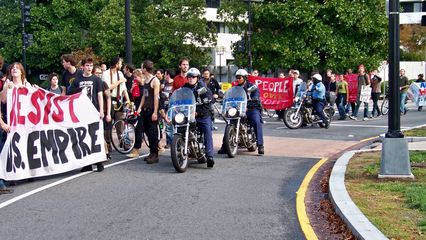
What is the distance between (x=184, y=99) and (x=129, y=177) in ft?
5.93

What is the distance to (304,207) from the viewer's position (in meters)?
8.27

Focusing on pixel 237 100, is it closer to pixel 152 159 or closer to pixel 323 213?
pixel 152 159

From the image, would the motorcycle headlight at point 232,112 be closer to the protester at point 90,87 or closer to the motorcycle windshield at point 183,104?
the motorcycle windshield at point 183,104

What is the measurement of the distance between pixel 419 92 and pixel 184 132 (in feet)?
64.1

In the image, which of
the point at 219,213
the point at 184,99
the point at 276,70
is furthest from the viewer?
the point at 276,70

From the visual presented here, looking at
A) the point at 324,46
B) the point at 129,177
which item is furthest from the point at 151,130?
the point at 324,46

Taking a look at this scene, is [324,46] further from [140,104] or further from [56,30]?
[140,104]

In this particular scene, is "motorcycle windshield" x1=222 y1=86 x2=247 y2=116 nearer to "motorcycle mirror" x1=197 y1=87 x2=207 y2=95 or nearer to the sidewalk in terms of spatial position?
"motorcycle mirror" x1=197 y1=87 x2=207 y2=95

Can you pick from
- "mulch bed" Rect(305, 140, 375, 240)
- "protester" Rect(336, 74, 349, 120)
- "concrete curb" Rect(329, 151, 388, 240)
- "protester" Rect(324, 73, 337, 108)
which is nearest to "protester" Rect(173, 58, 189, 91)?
"mulch bed" Rect(305, 140, 375, 240)

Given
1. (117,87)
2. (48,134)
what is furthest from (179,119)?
(117,87)

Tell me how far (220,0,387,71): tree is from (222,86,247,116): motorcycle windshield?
22765mm

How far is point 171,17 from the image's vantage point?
4462cm

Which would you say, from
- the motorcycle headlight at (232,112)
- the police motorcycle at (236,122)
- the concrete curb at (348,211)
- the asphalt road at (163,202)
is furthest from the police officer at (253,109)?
the concrete curb at (348,211)

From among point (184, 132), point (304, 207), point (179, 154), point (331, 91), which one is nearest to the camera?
A: point (304, 207)
